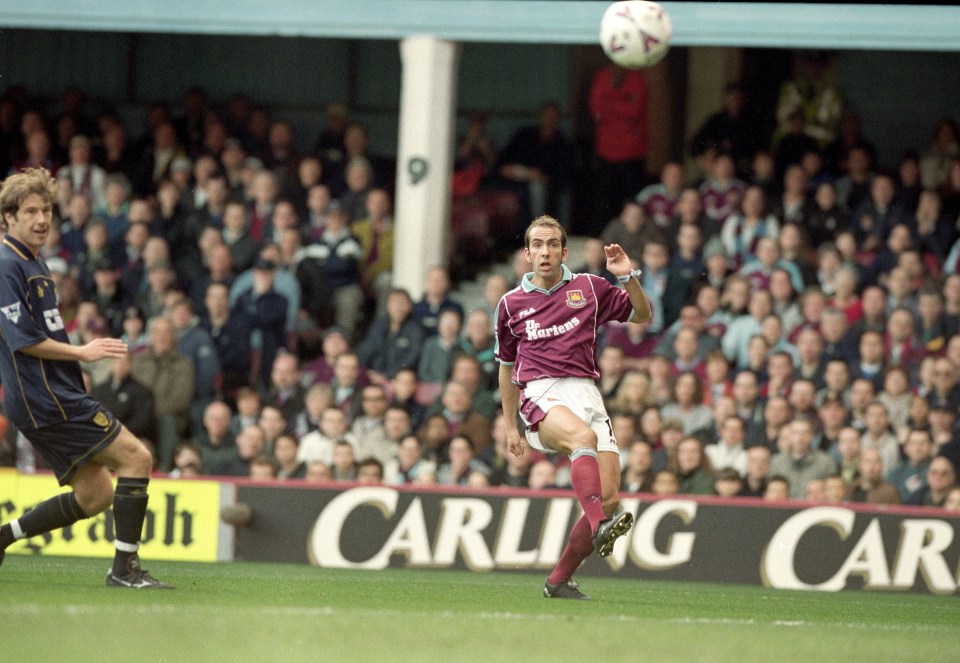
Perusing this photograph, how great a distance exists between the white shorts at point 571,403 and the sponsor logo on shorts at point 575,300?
1.34ft

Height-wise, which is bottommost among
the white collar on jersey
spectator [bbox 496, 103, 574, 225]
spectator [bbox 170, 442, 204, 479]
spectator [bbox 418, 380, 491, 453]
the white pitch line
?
spectator [bbox 170, 442, 204, 479]

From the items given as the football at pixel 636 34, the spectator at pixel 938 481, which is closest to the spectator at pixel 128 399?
the football at pixel 636 34

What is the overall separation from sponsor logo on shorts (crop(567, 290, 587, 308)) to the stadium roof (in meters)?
6.45

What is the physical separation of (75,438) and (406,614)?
1.86 meters

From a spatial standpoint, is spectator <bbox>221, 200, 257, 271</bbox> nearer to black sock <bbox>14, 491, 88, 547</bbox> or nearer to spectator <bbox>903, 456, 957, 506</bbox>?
spectator <bbox>903, 456, 957, 506</bbox>

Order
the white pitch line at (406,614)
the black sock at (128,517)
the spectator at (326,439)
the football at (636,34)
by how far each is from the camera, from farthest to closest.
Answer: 1. the spectator at (326,439)
2. the football at (636,34)
3. the black sock at (128,517)
4. the white pitch line at (406,614)

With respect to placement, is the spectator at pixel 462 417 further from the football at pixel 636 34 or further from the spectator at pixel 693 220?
the football at pixel 636 34

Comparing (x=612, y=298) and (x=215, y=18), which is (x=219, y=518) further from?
(x=215, y=18)

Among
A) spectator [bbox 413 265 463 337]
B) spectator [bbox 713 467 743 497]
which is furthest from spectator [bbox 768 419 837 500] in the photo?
spectator [bbox 413 265 463 337]

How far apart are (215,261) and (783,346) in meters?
5.29

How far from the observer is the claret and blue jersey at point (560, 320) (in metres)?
8.91

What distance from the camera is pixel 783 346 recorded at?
13898 mm

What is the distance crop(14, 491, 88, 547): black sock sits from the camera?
8.29m

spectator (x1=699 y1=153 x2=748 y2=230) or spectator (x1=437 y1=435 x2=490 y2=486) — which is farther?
spectator (x1=699 y1=153 x2=748 y2=230)
